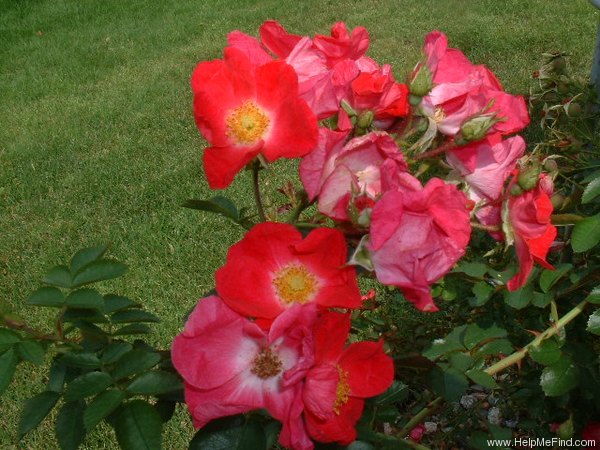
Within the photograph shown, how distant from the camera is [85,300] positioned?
0.89 m

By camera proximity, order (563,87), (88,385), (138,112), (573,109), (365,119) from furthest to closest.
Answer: (138,112), (563,87), (573,109), (88,385), (365,119)

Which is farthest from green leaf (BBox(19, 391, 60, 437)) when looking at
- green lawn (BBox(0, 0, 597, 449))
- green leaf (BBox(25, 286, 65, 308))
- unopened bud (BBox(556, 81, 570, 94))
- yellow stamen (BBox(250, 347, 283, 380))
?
unopened bud (BBox(556, 81, 570, 94))

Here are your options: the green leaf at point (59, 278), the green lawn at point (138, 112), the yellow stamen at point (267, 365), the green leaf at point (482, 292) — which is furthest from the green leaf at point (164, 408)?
the green lawn at point (138, 112)

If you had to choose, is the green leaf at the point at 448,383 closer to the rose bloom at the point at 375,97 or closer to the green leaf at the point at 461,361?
the green leaf at the point at 461,361

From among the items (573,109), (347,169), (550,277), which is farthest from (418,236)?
(573,109)

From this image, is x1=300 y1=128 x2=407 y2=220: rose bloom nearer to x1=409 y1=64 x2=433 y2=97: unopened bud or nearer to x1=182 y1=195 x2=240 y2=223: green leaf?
x1=409 y1=64 x2=433 y2=97: unopened bud

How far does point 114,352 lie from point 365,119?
0.40m

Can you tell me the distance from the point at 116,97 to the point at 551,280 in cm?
357

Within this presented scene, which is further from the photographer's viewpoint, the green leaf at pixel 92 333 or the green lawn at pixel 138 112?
the green lawn at pixel 138 112

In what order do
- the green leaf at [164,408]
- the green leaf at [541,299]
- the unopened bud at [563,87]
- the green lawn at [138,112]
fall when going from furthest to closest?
the green lawn at [138,112], the unopened bud at [563,87], the green leaf at [541,299], the green leaf at [164,408]

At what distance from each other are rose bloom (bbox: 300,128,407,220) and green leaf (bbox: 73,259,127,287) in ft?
1.20

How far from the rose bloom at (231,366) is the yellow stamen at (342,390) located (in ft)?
0.16

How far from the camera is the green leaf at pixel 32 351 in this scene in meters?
0.85

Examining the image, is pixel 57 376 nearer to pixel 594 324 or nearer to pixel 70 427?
pixel 70 427
